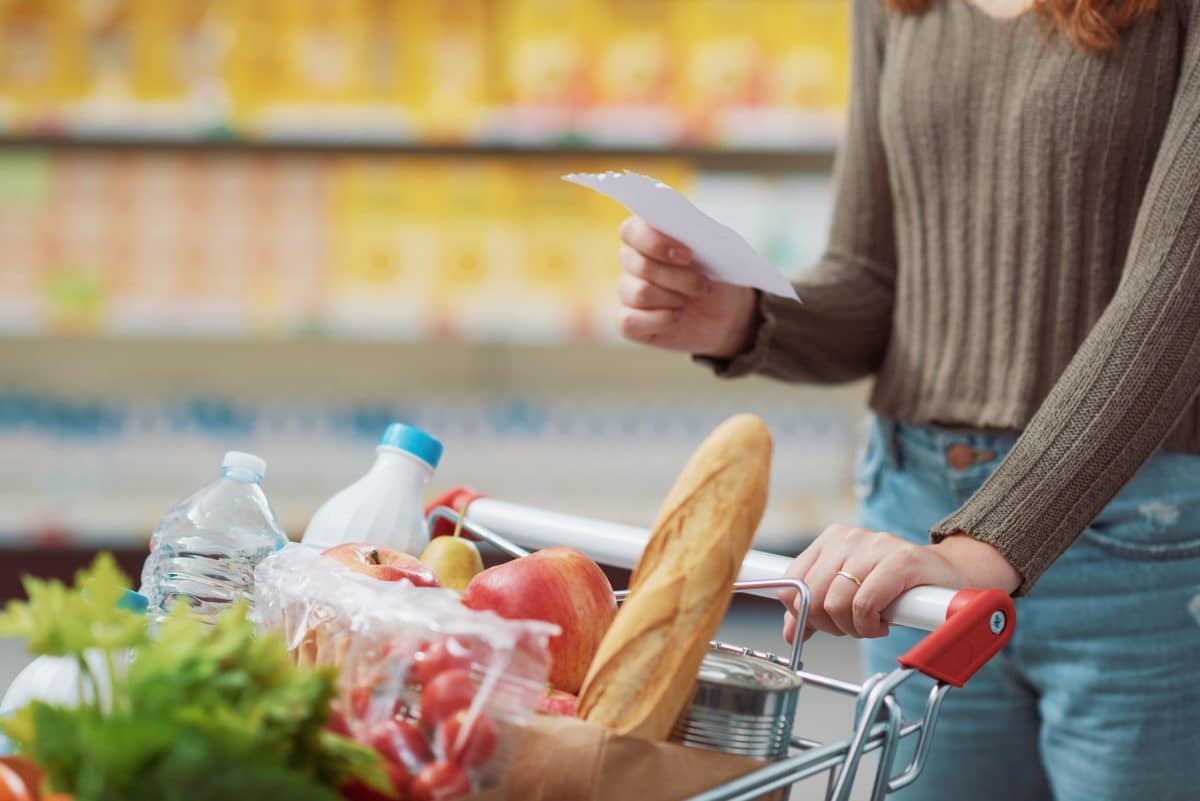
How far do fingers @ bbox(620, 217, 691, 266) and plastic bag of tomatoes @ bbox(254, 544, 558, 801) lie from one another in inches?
17.5

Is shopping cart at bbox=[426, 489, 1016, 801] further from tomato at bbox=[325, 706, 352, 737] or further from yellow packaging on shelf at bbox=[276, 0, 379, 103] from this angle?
yellow packaging on shelf at bbox=[276, 0, 379, 103]

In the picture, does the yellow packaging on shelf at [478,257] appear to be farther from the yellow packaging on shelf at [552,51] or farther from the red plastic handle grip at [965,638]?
the red plastic handle grip at [965,638]

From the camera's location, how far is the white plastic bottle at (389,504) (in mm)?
1080

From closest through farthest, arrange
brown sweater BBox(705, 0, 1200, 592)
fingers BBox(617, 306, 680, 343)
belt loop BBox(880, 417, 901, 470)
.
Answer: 1. brown sweater BBox(705, 0, 1200, 592)
2. fingers BBox(617, 306, 680, 343)
3. belt loop BBox(880, 417, 901, 470)

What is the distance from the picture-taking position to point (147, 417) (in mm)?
3264

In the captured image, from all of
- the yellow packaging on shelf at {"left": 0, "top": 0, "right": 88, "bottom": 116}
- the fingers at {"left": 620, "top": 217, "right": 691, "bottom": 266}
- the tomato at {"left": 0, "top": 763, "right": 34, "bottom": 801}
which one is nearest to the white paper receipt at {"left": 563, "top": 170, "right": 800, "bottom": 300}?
the fingers at {"left": 620, "top": 217, "right": 691, "bottom": 266}

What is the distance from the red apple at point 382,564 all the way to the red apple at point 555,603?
0.04 metres

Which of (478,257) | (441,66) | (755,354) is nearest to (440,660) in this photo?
(755,354)

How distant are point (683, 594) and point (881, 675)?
13cm

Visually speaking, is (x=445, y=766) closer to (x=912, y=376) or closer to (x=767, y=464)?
(x=767, y=464)

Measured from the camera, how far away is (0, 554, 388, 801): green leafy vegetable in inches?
22.8

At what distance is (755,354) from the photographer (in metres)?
1.33

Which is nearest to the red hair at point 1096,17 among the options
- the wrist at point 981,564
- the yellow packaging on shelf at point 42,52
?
the wrist at point 981,564

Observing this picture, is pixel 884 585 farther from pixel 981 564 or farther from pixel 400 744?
pixel 400 744
